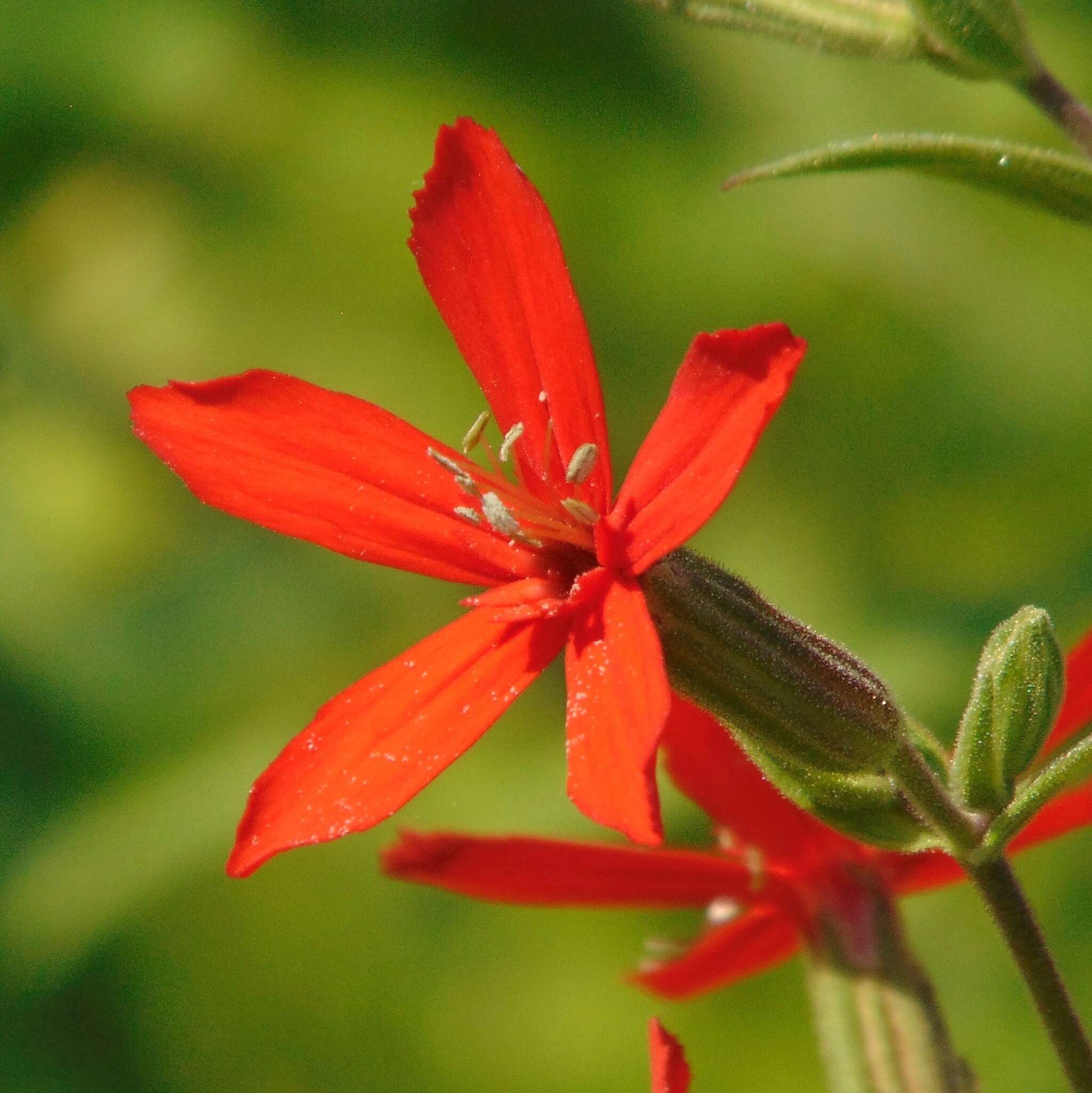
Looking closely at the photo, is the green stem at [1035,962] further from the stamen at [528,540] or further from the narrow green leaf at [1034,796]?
the stamen at [528,540]

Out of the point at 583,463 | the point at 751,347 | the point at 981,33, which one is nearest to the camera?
the point at 751,347

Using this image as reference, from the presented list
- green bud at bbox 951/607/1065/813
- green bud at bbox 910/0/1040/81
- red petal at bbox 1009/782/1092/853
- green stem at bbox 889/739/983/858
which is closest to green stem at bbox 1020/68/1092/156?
green bud at bbox 910/0/1040/81

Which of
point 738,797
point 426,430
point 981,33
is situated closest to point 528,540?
point 981,33

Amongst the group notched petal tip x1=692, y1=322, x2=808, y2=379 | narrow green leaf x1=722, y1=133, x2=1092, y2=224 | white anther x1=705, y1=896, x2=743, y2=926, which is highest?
narrow green leaf x1=722, y1=133, x2=1092, y2=224

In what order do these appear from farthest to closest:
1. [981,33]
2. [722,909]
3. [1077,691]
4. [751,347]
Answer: [722,909] < [1077,691] < [981,33] < [751,347]

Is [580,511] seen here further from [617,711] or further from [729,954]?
[729,954]

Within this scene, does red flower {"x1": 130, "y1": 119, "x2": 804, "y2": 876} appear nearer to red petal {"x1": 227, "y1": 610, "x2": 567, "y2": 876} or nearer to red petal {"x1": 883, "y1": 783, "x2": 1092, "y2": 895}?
red petal {"x1": 227, "y1": 610, "x2": 567, "y2": 876}

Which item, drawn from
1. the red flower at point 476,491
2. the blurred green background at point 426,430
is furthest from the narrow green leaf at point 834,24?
the blurred green background at point 426,430

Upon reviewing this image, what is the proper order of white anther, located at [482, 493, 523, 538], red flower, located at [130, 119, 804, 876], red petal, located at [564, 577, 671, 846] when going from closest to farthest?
1. red petal, located at [564, 577, 671, 846]
2. red flower, located at [130, 119, 804, 876]
3. white anther, located at [482, 493, 523, 538]
